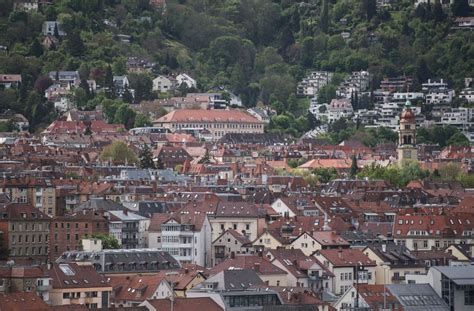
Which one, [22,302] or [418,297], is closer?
[22,302]

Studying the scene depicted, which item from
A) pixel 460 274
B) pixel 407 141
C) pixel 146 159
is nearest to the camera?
pixel 460 274

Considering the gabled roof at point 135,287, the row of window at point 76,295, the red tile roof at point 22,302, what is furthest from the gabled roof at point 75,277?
the red tile roof at point 22,302

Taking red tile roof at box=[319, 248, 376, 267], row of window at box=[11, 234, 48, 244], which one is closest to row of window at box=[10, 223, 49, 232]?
row of window at box=[11, 234, 48, 244]

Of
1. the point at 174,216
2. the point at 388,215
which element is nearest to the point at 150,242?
the point at 174,216

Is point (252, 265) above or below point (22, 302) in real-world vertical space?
below

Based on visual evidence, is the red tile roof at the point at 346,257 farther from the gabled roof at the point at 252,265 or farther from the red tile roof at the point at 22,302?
the red tile roof at the point at 22,302

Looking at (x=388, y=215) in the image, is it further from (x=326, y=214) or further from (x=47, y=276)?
(x=47, y=276)

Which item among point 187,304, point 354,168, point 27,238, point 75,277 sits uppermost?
point 75,277

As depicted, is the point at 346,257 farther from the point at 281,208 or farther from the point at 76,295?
the point at 281,208

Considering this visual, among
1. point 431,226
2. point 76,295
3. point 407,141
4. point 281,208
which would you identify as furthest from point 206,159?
point 76,295
